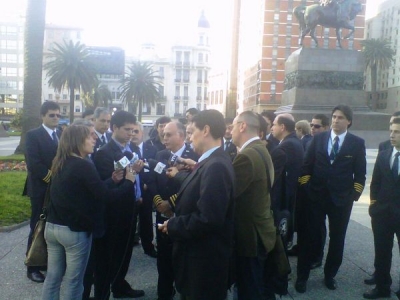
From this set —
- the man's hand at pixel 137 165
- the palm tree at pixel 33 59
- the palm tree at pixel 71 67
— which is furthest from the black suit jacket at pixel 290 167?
the palm tree at pixel 71 67

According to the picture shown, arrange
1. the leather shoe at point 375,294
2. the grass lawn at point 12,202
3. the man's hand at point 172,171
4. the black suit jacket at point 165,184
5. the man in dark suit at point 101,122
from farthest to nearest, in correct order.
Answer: the grass lawn at point 12,202, the man in dark suit at point 101,122, the leather shoe at point 375,294, the black suit jacket at point 165,184, the man's hand at point 172,171

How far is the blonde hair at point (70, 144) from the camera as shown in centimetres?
371

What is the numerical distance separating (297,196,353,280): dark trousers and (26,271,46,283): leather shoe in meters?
3.17

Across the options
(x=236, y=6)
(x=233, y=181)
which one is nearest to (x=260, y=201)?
(x=233, y=181)

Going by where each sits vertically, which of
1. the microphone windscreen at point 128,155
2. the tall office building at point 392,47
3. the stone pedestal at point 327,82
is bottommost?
the microphone windscreen at point 128,155

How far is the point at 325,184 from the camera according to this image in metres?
5.27

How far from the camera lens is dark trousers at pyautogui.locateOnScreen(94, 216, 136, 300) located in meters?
4.52

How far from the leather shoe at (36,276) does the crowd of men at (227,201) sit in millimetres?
→ 14

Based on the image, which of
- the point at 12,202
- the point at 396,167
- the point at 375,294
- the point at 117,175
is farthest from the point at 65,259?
the point at 12,202

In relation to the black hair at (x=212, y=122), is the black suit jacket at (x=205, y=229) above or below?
below

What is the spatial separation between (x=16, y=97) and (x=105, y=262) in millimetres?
112352

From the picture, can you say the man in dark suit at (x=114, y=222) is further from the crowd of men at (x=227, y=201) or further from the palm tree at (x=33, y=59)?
the palm tree at (x=33, y=59)

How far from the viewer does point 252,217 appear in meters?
3.60

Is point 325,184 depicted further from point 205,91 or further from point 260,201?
point 205,91
